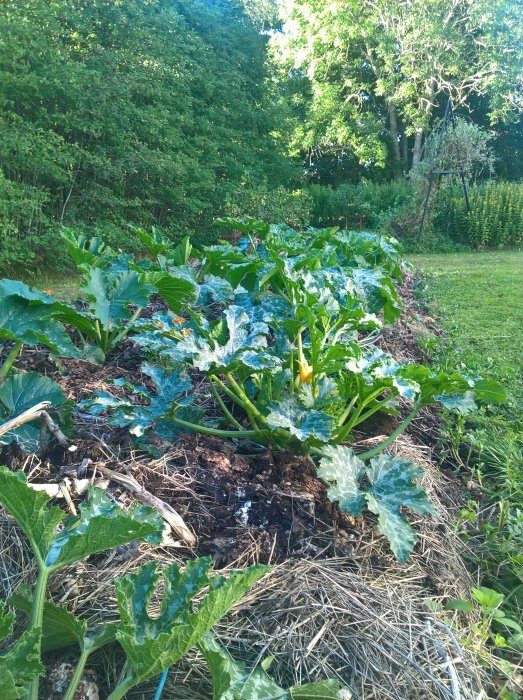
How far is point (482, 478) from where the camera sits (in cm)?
235

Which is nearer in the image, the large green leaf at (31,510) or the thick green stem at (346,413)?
the large green leaf at (31,510)

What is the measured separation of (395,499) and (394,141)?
2379cm

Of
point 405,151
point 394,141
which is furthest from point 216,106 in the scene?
point 405,151

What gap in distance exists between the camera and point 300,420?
1754 millimetres

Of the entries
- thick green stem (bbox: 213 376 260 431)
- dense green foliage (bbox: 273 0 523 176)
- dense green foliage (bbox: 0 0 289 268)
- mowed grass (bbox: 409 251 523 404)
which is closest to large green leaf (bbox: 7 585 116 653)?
thick green stem (bbox: 213 376 260 431)

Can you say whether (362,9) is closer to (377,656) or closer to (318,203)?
(318,203)

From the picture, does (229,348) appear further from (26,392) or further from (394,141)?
(394,141)

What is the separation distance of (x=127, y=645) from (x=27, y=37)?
8.97m

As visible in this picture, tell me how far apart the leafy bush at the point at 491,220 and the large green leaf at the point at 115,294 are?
37.6 feet

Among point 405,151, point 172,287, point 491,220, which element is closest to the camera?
point 172,287

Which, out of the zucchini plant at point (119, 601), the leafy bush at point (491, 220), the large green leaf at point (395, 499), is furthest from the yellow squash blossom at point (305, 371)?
the leafy bush at point (491, 220)

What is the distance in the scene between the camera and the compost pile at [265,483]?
1298 millimetres

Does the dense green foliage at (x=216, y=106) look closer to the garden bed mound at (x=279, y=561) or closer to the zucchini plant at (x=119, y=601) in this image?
the garden bed mound at (x=279, y=561)

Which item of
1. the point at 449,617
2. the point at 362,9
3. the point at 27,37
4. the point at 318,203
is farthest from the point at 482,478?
the point at 362,9
